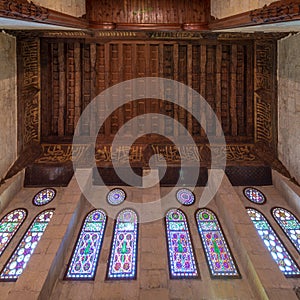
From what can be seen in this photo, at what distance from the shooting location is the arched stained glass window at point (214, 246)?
3693mm

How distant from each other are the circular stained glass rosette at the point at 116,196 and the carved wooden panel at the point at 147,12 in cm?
311

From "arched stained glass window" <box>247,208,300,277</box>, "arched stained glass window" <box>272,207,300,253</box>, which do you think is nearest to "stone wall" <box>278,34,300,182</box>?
"arched stained glass window" <box>272,207,300,253</box>

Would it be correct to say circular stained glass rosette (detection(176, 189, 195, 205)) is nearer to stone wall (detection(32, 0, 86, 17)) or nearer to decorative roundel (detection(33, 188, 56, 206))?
decorative roundel (detection(33, 188, 56, 206))

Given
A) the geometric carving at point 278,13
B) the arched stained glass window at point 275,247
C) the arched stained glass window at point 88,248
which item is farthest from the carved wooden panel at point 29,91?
the arched stained glass window at point 275,247

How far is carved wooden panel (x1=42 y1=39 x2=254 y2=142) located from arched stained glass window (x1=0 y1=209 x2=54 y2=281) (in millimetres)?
1917

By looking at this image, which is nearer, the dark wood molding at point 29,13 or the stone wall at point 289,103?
the dark wood molding at point 29,13

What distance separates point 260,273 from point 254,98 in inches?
146

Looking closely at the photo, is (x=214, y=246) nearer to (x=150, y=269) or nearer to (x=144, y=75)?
(x=150, y=269)

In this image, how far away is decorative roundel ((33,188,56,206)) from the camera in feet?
15.6

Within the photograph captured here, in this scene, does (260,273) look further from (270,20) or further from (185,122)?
(185,122)

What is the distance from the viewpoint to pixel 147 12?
5094 millimetres

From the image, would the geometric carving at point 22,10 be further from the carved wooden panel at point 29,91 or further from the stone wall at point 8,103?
the carved wooden panel at point 29,91

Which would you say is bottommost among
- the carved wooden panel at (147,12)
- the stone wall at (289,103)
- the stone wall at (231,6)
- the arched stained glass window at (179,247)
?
the arched stained glass window at (179,247)

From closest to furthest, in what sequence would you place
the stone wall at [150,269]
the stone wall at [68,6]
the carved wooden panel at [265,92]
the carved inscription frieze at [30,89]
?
the stone wall at [150,269] < the stone wall at [68,6] < the carved inscription frieze at [30,89] < the carved wooden panel at [265,92]
